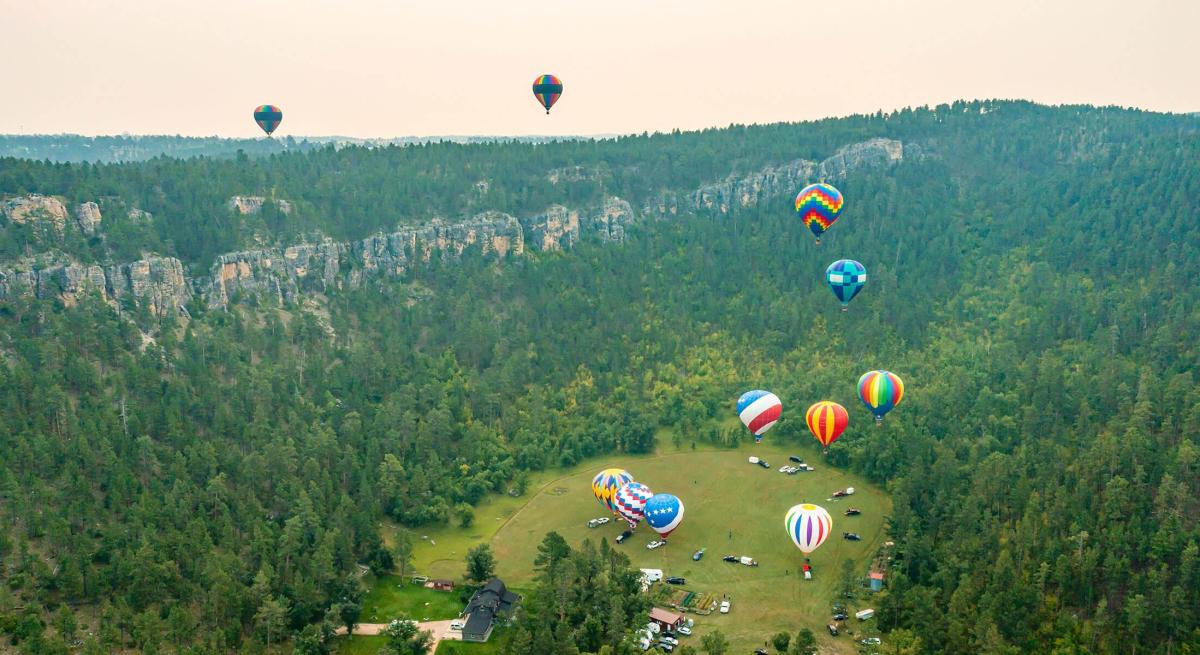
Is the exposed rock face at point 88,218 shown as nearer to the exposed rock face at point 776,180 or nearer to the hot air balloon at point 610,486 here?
the hot air balloon at point 610,486

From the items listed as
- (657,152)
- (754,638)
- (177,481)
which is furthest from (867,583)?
(657,152)

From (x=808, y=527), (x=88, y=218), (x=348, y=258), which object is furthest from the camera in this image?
(x=348, y=258)

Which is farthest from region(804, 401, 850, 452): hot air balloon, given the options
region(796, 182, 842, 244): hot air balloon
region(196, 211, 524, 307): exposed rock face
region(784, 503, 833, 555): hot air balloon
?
region(196, 211, 524, 307): exposed rock face

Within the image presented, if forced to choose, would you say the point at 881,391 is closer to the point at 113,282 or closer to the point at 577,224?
the point at 577,224

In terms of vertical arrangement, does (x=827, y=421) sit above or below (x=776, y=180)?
below

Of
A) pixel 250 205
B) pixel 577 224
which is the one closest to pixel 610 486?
pixel 250 205

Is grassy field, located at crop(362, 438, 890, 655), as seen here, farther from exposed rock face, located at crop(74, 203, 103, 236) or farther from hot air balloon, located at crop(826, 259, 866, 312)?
exposed rock face, located at crop(74, 203, 103, 236)
